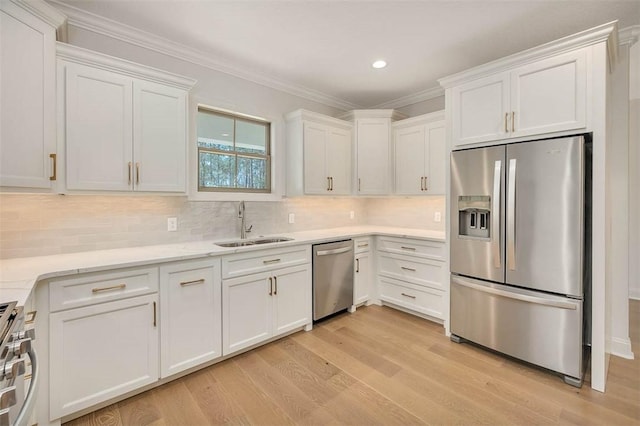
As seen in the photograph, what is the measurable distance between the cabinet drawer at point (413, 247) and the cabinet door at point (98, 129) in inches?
106

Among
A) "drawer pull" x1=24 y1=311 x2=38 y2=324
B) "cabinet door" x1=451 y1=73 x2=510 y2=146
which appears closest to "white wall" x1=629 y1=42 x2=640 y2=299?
"cabinet door" x1=451 y1=73 x2=510 y2=146

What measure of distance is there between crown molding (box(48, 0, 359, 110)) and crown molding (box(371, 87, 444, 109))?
125 cm

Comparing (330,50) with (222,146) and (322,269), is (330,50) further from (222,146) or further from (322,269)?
(322,269)

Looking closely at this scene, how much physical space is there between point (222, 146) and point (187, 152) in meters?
0.62

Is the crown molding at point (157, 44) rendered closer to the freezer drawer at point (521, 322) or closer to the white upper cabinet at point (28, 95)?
the white upper cabinet at point (28, 95)

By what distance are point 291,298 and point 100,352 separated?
1491 millimetres

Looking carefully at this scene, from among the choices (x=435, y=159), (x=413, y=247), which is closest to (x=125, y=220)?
(x=413, y=247)

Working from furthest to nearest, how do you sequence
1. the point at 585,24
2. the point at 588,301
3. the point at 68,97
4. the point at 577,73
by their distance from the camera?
the point at 585,24 < the point at 588,301 < the point at 577,73 < the point at 68,97

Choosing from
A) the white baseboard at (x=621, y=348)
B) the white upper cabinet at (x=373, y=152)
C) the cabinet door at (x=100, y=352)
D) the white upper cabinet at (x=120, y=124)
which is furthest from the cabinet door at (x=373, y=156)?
the cabinet door at (x=100, y=352)

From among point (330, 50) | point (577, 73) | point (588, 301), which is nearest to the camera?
point (577, 73)

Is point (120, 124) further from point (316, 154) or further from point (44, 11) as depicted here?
point (316, 154)

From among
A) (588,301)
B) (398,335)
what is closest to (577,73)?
(588,301)

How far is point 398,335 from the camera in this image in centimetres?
289

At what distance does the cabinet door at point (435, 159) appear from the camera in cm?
335
